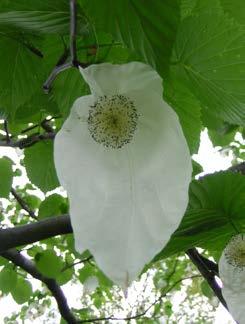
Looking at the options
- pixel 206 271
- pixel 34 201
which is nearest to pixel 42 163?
pixel 206 271

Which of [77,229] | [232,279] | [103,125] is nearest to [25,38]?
[103,125]

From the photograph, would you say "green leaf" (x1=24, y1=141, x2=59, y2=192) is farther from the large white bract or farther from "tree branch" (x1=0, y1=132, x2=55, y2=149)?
the large white bract

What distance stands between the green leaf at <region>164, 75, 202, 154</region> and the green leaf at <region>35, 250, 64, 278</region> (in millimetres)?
790

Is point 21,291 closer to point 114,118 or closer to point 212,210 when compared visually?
point 212,210

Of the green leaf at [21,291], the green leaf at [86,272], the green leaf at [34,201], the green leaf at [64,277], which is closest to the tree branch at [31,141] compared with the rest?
the green leaf at [64,277]

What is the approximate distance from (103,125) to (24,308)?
3.38 meters

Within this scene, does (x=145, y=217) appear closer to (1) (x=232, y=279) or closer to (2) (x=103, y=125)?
(2) (x=103, y=125)

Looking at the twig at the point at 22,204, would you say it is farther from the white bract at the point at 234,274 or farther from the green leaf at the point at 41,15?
the green leaf at the point at 41,15

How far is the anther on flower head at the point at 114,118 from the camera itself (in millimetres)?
561

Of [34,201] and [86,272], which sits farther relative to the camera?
[34,201]

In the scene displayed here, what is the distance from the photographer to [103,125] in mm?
605

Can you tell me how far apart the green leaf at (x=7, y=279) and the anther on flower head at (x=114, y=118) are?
4.18 ft

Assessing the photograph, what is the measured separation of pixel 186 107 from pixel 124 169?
0.56 ft

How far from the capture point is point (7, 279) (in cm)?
179
